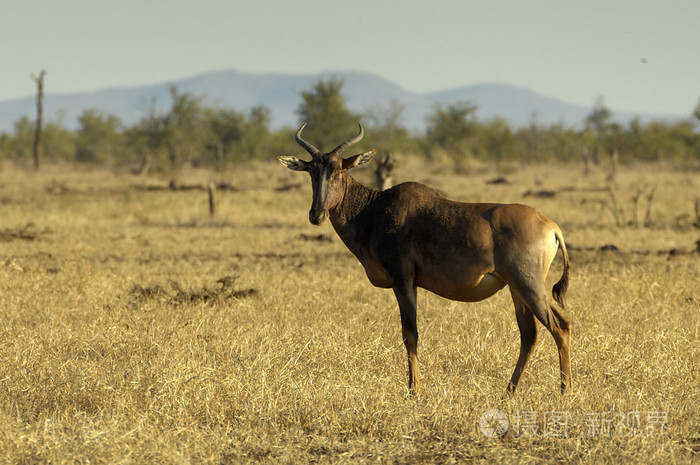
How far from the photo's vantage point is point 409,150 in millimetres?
68125

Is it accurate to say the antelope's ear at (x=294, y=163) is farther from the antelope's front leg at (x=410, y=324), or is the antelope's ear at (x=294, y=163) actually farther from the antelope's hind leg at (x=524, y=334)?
the antelope's hind leg at (x=524, y=334)

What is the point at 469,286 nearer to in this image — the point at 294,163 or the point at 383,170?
the point at 294,163

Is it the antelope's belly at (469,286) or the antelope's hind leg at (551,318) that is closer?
the antelope's hind leg at (551,318)

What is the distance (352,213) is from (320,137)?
141ft

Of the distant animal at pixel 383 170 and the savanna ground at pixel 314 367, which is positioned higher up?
the distant animal at pixel 383 170

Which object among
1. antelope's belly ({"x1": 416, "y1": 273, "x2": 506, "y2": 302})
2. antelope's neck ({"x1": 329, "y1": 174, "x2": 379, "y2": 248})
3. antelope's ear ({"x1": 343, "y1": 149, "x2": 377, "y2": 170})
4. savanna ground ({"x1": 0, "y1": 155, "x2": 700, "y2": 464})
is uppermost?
antelope's ear ({"x1": 343, "y1": 149, "x2": 377, "y2": 170})

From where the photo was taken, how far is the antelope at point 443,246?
696 centimetres

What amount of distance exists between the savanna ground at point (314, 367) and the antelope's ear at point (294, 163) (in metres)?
1.72

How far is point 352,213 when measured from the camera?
7.79m

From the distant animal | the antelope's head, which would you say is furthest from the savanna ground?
the distant animal

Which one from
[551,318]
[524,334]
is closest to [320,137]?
[524,334]

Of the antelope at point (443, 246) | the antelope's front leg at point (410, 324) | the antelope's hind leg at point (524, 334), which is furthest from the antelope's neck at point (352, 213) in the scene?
the antelope's hind leg at point (524, 334)

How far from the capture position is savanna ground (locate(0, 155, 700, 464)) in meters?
5.78

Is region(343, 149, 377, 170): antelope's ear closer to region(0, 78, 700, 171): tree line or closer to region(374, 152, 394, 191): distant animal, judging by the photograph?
region(374, 152, 394, 191): distant animal
